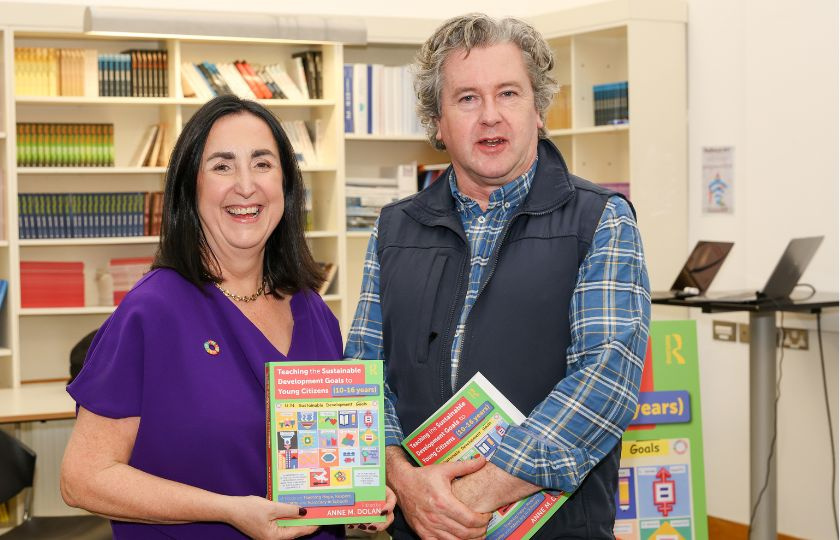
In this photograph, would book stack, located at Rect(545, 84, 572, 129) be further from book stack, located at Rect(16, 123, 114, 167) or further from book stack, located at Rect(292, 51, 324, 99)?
book stack, located at Rect(16, 123, 114, 167)

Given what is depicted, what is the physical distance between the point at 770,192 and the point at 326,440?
142 inches

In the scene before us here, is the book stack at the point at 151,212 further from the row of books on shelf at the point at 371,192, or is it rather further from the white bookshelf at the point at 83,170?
the row of books on shelf at the point at 371,192

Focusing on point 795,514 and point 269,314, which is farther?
point 795,514

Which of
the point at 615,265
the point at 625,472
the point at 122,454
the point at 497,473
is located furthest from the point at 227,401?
the point at 625,472

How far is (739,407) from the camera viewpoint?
17.3ft

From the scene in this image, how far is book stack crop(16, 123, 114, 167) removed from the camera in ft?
17.4

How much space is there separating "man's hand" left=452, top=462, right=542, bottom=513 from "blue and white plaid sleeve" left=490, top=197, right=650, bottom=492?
2cm

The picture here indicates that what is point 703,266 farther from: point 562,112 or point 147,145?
point 147,145

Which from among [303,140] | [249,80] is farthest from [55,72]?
[303,140]

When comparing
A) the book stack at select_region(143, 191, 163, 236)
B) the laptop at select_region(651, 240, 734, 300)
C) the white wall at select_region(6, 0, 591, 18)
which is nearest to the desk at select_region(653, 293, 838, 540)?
the laptop at select_region(651, 240, 734, 300)

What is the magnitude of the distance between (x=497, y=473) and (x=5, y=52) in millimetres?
4096

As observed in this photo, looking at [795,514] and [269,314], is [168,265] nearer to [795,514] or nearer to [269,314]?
[269,314]

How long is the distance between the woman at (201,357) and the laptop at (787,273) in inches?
94.2

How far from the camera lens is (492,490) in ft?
6.55
